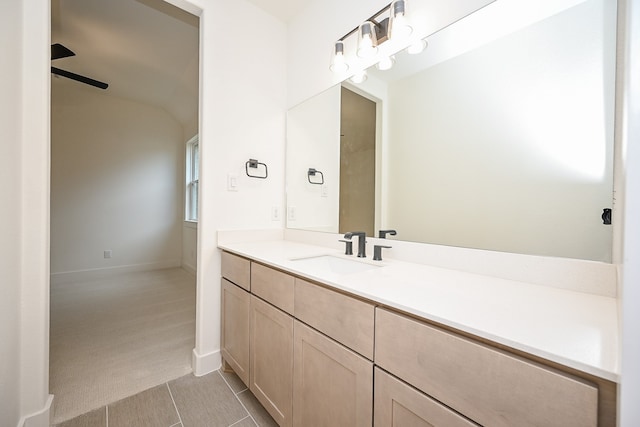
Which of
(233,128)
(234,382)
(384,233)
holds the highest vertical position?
(233,128)

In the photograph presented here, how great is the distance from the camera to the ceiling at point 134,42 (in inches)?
81.3

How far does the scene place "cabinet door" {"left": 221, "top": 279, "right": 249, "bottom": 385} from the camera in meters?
1.36

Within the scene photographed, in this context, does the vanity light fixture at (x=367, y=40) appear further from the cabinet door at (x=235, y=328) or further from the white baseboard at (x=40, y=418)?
the white baseboard at (x=40, y=418)

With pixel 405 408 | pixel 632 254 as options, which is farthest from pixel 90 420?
pixel 632 254

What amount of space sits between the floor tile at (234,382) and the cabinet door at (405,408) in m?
1.09

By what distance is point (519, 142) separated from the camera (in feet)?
3.08

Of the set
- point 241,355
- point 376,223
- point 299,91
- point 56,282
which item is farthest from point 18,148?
point 56,282

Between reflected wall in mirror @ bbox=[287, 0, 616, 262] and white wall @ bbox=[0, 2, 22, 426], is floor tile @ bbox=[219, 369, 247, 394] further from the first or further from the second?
reflected wall in mirror @ bbox=[287, 0, 616, 262]

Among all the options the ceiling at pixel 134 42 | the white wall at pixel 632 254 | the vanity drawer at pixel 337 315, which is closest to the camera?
the white wall at pixel 632 254

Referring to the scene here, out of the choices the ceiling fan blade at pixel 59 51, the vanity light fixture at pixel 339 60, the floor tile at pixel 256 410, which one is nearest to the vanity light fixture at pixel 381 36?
the vanity light fixture at pixel 339 60

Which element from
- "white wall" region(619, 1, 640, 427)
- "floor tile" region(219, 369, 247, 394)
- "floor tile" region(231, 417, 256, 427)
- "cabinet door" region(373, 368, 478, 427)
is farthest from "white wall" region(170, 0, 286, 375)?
"white wall" region(619, 1, 640, 427)

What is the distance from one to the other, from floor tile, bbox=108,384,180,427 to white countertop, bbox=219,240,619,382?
1.08m

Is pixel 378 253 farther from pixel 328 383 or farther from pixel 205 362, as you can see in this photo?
pixel 205 362

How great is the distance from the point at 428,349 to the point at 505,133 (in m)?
0.89
